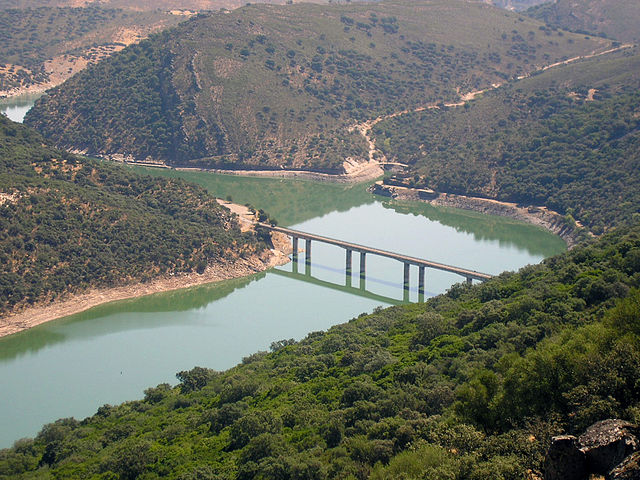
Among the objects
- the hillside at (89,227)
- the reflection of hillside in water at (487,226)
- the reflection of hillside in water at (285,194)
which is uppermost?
the hillside at (89,227)

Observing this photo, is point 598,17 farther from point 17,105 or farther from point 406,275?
point 406,275

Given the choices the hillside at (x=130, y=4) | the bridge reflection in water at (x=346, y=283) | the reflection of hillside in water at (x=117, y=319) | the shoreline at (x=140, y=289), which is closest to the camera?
the reflection of hillside in water at (x=117, y=319)

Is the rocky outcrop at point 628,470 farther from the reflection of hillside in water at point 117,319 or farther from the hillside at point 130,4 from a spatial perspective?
the hillside at point 130,4

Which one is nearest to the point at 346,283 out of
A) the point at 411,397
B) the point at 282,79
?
the point at 411,397

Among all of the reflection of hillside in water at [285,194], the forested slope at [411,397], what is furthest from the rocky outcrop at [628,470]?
the reflection of hillside in water at [285,194]

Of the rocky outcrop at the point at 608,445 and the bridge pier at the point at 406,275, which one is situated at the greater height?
the rocky outcrop at the point at 608,445

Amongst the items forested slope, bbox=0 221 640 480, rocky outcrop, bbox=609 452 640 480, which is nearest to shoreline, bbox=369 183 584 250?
forested slope, bbox=0 221 640 480
